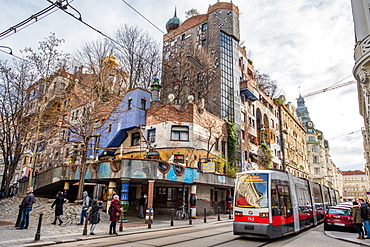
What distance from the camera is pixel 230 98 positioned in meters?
34.9

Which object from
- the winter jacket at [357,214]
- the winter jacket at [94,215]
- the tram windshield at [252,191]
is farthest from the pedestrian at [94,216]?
the winter jacket at [357,214]

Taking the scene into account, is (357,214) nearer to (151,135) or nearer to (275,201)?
(275,201)

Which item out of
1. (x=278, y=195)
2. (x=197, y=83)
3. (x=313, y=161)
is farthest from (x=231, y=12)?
(x=313, y=161)

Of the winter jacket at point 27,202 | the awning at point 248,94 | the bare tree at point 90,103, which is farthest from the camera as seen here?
the awning at point 248,94

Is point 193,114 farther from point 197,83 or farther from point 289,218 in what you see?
point 289,218

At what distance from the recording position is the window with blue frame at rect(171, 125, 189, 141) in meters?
25.9

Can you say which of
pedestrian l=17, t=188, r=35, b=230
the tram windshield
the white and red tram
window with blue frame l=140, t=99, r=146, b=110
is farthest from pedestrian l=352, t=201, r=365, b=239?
window with blue frame l=140, t=99, r=146, b=110

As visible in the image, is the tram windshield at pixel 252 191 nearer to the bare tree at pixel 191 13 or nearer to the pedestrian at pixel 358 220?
the pedestrian at pixel 358 220

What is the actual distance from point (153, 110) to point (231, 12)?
2021 centimetres

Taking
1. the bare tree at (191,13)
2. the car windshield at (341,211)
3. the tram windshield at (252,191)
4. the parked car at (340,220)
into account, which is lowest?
the parked car at (340,220)

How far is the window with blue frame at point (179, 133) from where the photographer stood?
84.9ft

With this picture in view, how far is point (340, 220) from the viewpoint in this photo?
14.9 metres

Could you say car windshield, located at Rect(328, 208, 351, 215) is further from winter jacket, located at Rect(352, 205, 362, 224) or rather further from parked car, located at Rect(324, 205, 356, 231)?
winter jacket, located at Rect(352, 205, 362, 224)

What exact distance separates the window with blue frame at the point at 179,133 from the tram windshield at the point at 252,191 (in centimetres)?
1444
